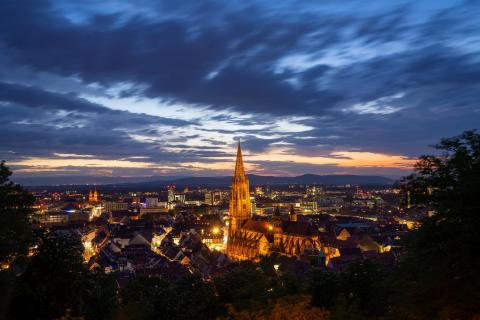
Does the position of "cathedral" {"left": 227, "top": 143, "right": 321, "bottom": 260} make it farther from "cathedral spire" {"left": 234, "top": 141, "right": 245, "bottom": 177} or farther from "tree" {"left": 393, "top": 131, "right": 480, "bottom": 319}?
"tree" {"left": 393, "top": 131, "right": 480, "bottom": 319}

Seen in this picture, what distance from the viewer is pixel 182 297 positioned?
102 ft

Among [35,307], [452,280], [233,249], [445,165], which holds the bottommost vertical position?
[233,249]

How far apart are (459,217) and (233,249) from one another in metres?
94.7

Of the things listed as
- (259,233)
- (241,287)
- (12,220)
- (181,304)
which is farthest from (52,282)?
(259,233)

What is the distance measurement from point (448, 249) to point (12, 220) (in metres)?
19.8

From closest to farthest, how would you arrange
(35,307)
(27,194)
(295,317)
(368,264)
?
(295,317) → (35,307) → (27,194) → (368,264)

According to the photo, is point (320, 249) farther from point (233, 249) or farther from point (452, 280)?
point (452, 280)

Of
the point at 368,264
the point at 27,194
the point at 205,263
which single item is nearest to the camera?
the point at 27,194

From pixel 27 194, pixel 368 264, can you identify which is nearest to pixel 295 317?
pixel 27 194

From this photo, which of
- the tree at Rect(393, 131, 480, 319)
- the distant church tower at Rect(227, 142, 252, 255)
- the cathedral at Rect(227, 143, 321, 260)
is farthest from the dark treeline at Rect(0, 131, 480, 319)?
the distant church tower at Rect(227, 142, 252, 255)

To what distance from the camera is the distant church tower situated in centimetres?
11500

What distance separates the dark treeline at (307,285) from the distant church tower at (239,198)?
8038 centimetres

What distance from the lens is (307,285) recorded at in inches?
1366

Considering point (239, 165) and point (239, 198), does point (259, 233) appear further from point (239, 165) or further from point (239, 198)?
point (239, 165)
